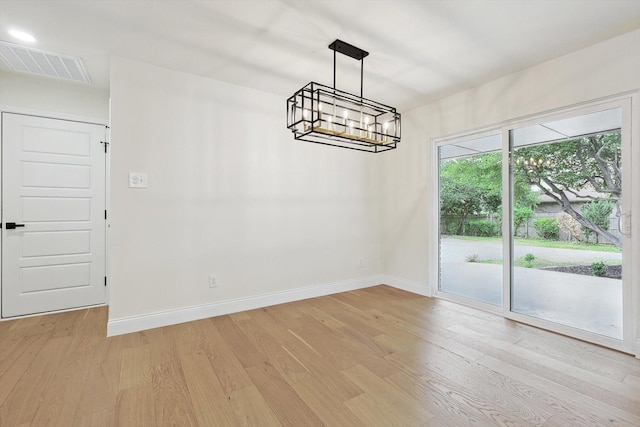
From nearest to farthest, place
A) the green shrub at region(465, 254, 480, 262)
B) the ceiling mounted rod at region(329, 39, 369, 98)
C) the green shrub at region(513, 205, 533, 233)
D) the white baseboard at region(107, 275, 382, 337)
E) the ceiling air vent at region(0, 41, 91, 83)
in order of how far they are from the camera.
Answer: the ceiling mounted rod at region(329, 39, 369, 98), the ceiling air vent at region(0, 41, 91, 83), the white baseboard at region(107, 275, 382, 337), the green shrub at region(513, 205, 533, 233), the green shrub at region(465, 254, 480, 262)

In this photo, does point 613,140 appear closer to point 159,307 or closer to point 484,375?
point 484,375

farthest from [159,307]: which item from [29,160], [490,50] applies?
[490,50]

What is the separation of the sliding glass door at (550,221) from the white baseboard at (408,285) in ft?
0.79

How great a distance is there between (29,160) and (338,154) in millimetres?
3423

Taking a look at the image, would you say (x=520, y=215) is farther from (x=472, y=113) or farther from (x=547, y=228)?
(x=472, y=113)

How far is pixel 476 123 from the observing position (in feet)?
10.4

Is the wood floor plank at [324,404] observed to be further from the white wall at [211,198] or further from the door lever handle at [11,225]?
the door lever handle at [11,225]

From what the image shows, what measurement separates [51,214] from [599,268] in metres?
5.36

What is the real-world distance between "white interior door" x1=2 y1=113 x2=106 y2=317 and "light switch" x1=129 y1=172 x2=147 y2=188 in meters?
1.08

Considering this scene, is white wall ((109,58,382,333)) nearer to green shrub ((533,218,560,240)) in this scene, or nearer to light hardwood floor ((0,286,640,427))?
light hardwood floor ((0,286,640,427))

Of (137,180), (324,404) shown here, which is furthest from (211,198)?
(324,404)

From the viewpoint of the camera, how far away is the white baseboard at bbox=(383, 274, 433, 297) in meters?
3.67

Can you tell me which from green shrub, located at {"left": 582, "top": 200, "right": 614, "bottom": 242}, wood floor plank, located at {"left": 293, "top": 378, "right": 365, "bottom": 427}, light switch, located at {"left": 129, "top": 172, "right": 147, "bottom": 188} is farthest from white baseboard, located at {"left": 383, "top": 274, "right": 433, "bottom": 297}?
light switch, located at {"left": 129, "top": 172, "right": 147, "bottom": 188}

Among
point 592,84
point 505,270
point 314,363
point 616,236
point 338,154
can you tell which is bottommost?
point 314,363
